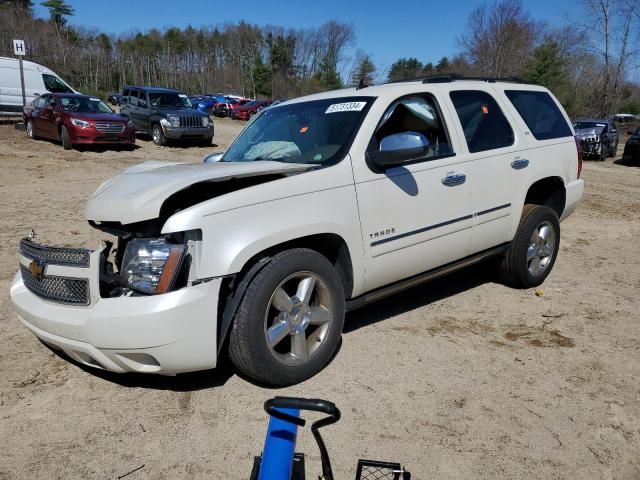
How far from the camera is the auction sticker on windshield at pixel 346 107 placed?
3.86 meters

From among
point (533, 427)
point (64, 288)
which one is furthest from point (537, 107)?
point (64, 288)

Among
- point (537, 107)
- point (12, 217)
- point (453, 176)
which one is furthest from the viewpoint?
point (12, 217)

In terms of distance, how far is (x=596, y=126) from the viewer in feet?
69.9

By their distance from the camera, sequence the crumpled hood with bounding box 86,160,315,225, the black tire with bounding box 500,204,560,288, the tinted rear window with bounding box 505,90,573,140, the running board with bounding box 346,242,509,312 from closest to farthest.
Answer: the crumpled hood with bounding box 86,160,315,225 < the running board with bounding box 346,242,509,312 < the black tire with bounding box 500,204,560,288 < the tinted rear window with bounding box 505,90,573,140

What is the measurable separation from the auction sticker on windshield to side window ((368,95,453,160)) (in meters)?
0.19

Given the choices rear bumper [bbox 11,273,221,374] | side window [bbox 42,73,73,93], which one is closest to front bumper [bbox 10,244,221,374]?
rear bumper [bbox 11,273,221,374]

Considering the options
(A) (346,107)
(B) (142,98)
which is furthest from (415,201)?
(B) (142,98)

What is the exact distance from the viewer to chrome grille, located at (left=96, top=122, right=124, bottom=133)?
48.6ft

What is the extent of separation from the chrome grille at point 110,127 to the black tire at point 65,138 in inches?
34.9

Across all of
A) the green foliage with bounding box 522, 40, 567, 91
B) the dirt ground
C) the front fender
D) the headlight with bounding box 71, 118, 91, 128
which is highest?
the green foliage with bounding box 522, 40, 567, 91

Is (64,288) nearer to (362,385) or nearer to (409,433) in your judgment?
(362,385)

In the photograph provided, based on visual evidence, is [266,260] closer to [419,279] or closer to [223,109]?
[419,279]

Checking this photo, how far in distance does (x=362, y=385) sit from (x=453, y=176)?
5.76 ft

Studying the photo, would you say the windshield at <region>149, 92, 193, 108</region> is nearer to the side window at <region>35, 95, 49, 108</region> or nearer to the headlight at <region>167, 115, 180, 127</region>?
the headlight at <region>167, 115, 180, 127</region>
